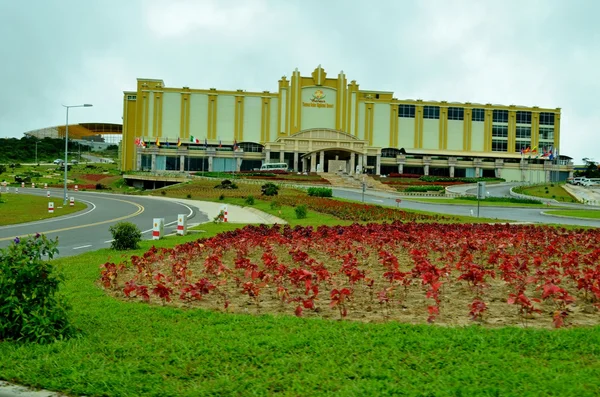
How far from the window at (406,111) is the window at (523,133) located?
66.6 feet

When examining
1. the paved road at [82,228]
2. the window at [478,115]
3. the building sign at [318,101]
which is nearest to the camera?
the paved road at [82,228]

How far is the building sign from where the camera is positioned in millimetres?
100688

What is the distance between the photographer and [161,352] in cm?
589

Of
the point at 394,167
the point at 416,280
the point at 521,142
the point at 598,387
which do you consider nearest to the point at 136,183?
the point at 394,167

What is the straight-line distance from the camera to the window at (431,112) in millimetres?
101625

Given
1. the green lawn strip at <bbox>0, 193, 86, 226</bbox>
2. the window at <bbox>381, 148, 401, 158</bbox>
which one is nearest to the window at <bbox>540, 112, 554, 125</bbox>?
the window at <bbox>381, 148, 401, 158</bbox>

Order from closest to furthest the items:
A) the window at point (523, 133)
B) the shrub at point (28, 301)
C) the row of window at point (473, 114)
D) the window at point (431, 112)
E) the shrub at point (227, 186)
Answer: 1. the shrub at point (28, 301)
2. the shrub at point (227, 186)
3. the window at point (431, 112)
4. the row of window at point (473, 114)
5. the window at point (523, 133)

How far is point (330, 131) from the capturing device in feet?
309

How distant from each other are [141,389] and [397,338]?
2.80m

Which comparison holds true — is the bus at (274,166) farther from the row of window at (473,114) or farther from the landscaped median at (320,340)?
the landscaped median at (320,340)

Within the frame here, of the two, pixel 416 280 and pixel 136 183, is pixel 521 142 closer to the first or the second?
pixel 136 183

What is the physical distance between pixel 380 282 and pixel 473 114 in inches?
3907

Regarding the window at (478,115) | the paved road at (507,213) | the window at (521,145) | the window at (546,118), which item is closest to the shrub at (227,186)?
the paved road at (507,213)

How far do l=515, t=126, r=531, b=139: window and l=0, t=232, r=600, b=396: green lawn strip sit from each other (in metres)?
105
